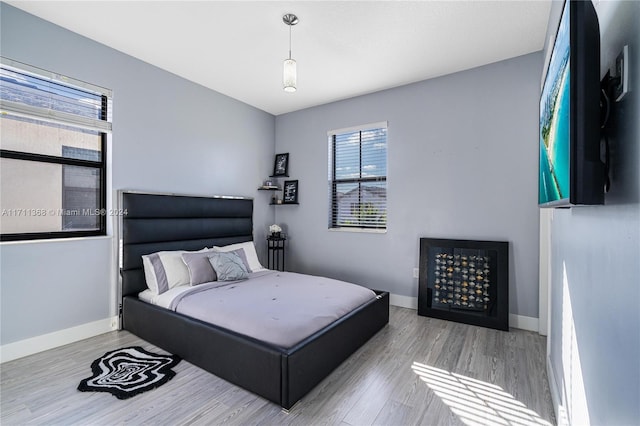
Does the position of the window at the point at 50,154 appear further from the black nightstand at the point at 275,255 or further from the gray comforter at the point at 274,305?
the black nightstand at the point at 275,255

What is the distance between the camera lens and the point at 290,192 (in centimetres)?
476

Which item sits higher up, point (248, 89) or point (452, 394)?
point (248, 89)

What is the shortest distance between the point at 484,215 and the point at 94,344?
13.2 ft

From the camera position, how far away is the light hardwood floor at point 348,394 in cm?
177

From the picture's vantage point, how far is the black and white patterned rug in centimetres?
204

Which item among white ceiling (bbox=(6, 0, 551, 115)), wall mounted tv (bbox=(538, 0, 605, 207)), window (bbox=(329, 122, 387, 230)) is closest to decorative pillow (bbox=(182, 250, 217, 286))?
window (bbox=(329, 122, 387, 230))

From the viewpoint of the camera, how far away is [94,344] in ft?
8.86

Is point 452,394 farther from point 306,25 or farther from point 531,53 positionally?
point 531,53

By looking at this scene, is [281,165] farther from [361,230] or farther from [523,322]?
[523,322]

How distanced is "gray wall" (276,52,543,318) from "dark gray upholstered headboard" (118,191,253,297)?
118 centimetres

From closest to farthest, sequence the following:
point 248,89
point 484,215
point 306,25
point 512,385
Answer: point 512,385
point 306,25
point 484,215
point 248,89

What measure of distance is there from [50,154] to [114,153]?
0.48 meters

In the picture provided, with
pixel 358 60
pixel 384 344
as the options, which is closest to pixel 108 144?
pixel 358 60

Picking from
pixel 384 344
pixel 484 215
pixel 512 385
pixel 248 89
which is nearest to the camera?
pixel 512 385
